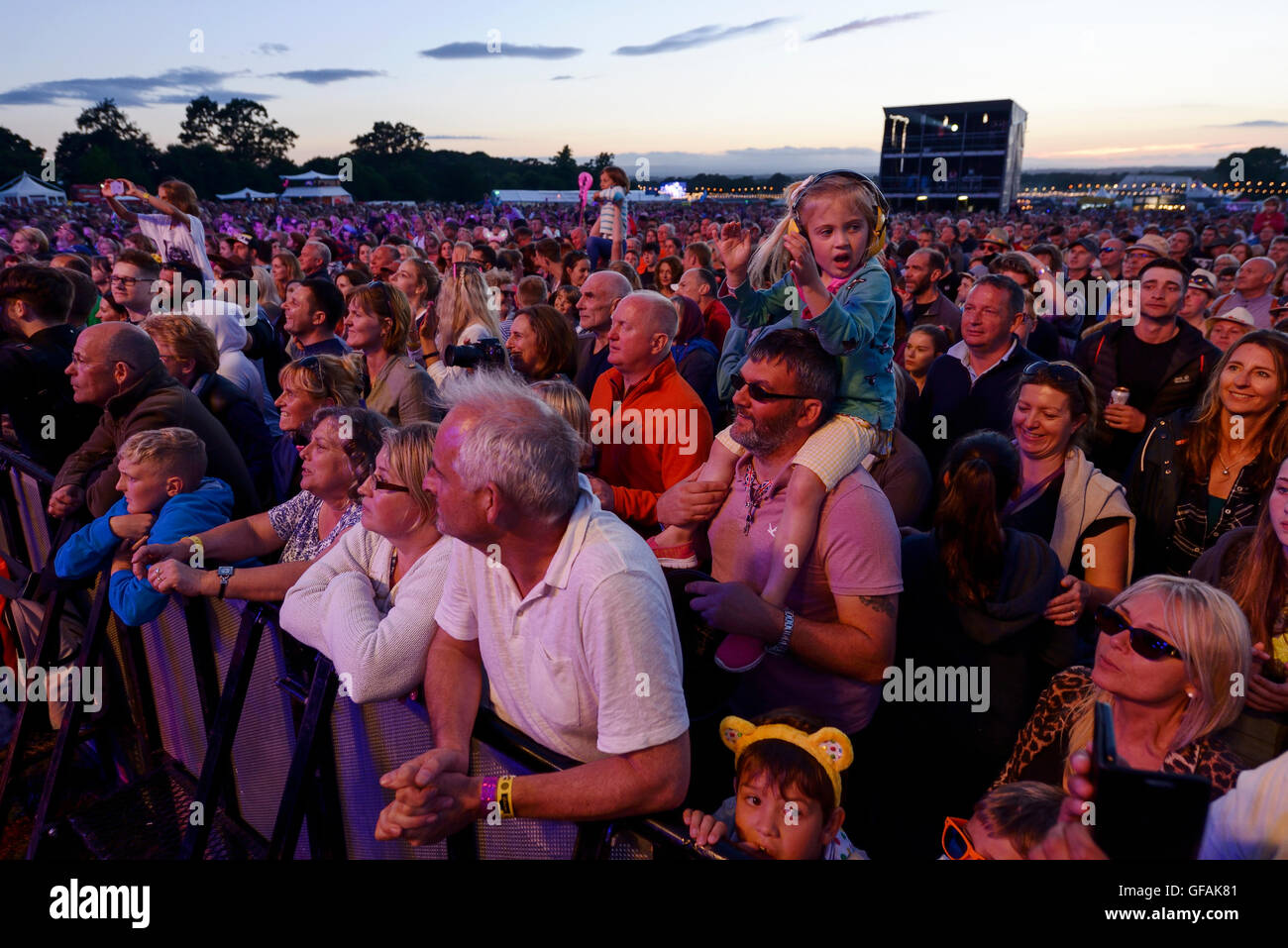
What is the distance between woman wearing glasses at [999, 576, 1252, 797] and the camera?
1.95 metres

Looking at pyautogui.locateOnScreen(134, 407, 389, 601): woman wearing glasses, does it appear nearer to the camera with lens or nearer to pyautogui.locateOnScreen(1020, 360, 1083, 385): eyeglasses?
the camera with lens

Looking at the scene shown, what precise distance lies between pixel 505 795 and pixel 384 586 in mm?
987

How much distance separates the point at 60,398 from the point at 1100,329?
6.21m

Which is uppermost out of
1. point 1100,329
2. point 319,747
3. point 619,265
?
point 619,265

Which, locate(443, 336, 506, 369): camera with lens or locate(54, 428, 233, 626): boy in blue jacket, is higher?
locate(443, 336, 506, 369): camera with lens

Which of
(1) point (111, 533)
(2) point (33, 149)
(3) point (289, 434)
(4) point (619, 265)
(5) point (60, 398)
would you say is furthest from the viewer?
(2) point (33, 149)

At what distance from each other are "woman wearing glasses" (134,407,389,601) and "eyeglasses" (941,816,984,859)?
2.05 m

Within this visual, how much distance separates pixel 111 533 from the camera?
307 centimetres

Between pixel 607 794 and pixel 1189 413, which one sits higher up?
pixel 1189 413

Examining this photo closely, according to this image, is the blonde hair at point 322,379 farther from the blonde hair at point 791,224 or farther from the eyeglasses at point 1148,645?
the eyeglasses at point 1148,645

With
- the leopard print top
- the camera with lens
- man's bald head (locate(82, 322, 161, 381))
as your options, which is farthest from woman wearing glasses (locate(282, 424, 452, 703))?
man's bald head (locate(82, 322, 161, 381))

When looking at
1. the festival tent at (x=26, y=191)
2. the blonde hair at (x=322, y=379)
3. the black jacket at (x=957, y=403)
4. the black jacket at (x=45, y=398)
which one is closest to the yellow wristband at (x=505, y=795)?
the blonde hair at (x=322, y=379)

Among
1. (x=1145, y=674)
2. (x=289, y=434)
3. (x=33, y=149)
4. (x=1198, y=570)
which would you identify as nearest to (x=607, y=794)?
(x=1145, y=674)

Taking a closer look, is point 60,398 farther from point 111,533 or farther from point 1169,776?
point 1169,776
